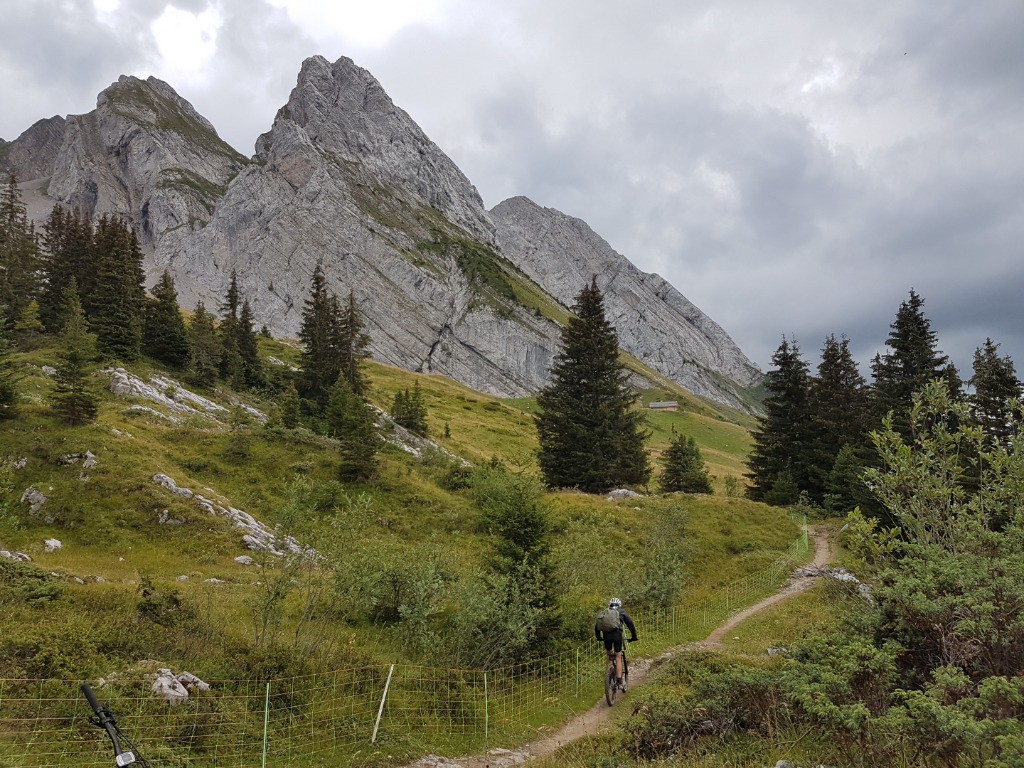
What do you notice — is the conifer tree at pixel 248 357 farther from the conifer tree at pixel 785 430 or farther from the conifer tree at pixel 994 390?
the conifer tree at pixel 994 390

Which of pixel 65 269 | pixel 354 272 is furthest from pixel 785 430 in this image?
pixel 354 272

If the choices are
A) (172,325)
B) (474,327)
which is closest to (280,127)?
(474,327)

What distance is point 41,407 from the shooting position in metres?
28.9

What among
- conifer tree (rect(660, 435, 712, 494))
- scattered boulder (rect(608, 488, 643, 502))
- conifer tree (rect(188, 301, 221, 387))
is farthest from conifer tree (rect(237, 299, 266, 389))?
conifer tree (rect(660, 435, 712, 494))

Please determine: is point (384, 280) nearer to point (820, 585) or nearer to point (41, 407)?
point (41, 407)

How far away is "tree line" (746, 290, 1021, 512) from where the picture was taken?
35562 millimetres

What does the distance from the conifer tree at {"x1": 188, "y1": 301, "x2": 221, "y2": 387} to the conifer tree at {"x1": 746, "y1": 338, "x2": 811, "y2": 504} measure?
51429 millimetres

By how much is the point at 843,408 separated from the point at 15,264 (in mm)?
80991

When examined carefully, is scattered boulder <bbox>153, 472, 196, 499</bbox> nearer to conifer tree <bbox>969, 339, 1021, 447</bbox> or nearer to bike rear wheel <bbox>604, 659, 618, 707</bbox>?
bike rear wheel <bbox>604, 659, 618, 707</bbox>

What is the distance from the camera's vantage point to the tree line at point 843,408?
117 feet

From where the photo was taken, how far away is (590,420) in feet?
132

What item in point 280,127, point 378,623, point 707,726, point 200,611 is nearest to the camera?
point 707,726

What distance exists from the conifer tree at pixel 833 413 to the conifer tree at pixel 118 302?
197 ft

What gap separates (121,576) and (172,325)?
4301cm
